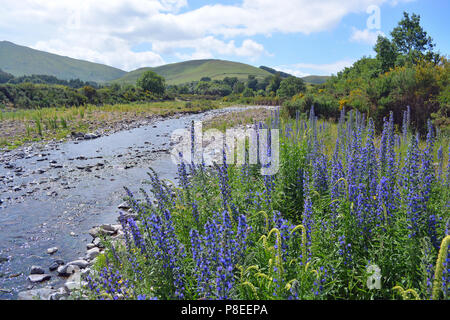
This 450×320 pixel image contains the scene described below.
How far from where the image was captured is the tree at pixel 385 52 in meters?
28.2

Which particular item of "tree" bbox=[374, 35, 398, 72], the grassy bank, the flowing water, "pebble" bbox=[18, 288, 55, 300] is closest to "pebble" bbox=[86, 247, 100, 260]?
the flowing water

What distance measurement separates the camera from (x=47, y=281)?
17.3ft

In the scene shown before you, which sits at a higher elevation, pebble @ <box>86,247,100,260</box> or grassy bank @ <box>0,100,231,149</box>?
grassy bank @ <box>0,100,231,149</box>

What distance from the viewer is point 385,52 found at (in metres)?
28.7

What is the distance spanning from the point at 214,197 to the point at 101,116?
22.4 meters

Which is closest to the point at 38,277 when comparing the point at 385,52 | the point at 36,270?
the point at 36,270

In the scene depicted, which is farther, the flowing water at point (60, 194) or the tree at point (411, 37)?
the tree at point (411, 37)

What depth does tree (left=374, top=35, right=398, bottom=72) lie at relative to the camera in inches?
1109

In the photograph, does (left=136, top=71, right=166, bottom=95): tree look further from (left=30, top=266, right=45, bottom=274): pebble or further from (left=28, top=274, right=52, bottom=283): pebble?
(left=28, top=274, right=52, bottom=283): pebble

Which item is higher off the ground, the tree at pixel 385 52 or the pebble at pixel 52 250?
the tree at pixel 385 52

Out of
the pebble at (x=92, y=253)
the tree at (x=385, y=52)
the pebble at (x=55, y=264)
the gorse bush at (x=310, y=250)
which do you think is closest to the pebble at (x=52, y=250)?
the pebble at (x=55, y=264)

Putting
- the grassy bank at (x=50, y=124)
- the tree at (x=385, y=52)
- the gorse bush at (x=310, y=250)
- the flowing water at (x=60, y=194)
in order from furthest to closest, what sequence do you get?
the tree at (x=385, y=52), the grassy bank at (x=50, y=124), the flowing water at (x=60, y=194), the gorse bush at (x=310, y=250)

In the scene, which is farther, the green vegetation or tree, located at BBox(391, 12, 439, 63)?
tree, located at BBox(391, 12, 439, 63)

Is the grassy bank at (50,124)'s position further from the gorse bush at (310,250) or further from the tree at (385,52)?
the tree at (385,52)
